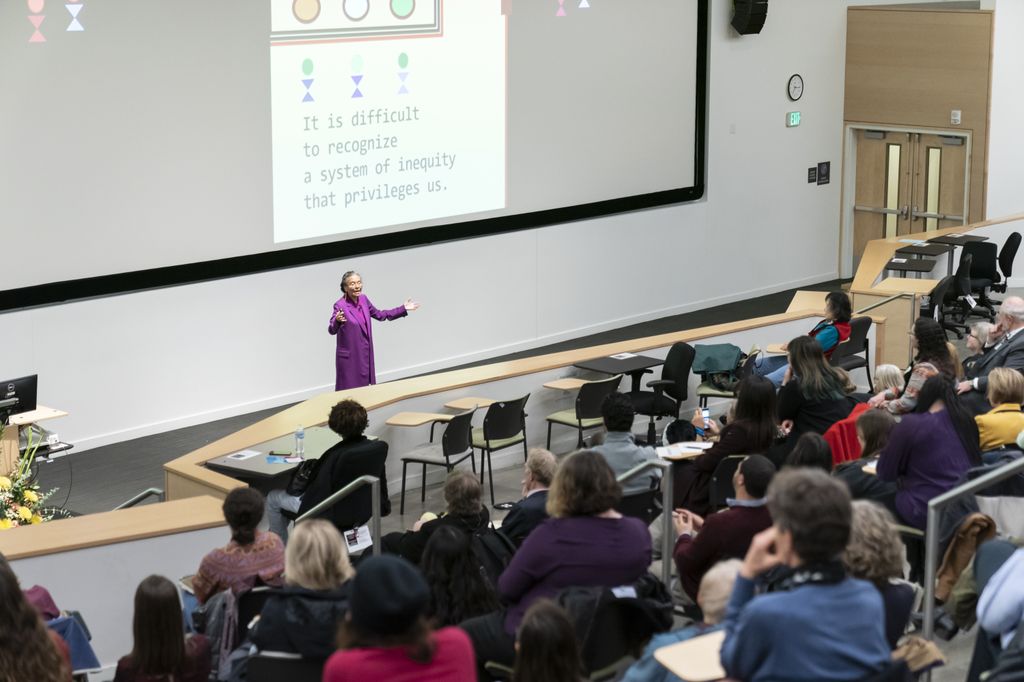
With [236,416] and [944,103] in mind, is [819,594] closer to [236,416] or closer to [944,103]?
[236,416]

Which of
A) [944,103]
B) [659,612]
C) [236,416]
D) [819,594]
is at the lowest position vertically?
[236,416]

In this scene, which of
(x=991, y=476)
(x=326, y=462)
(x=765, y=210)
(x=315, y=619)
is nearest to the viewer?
(x=315, y=619)

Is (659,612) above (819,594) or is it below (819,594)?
below

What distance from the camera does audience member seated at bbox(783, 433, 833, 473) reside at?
5762 mm

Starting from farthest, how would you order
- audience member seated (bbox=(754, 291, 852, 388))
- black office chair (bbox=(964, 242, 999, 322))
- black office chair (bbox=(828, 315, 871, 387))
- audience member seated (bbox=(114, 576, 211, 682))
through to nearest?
black office chair (bbox=(964, 242, 999, 322)), black office chair (bbox=(828, 315, 871, 387)), audience member seated (bbox=(754, 291, 852, 388)), audience member seated (bbox=(114, 576, 211, 682))

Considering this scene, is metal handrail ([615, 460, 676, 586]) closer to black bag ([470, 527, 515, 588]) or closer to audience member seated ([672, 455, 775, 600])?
audience member seated ([672, 455, 775, 600])

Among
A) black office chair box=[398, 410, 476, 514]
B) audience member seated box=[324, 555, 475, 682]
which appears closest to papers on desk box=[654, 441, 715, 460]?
black office chair box=[398, 410, 476, 514]

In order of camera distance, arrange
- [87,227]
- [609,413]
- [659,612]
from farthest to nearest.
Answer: [87,227]
[609,413]
[659,612]

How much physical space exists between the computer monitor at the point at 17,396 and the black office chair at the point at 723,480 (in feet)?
15.1

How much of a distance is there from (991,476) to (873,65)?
12060mm

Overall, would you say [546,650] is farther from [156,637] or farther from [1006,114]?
[1006,114]

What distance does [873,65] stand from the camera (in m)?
16.3

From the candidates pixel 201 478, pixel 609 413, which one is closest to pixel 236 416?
pixel 201 478

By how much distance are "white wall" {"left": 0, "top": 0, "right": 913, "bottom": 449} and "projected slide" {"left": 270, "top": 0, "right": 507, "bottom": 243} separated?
1.53 ft
